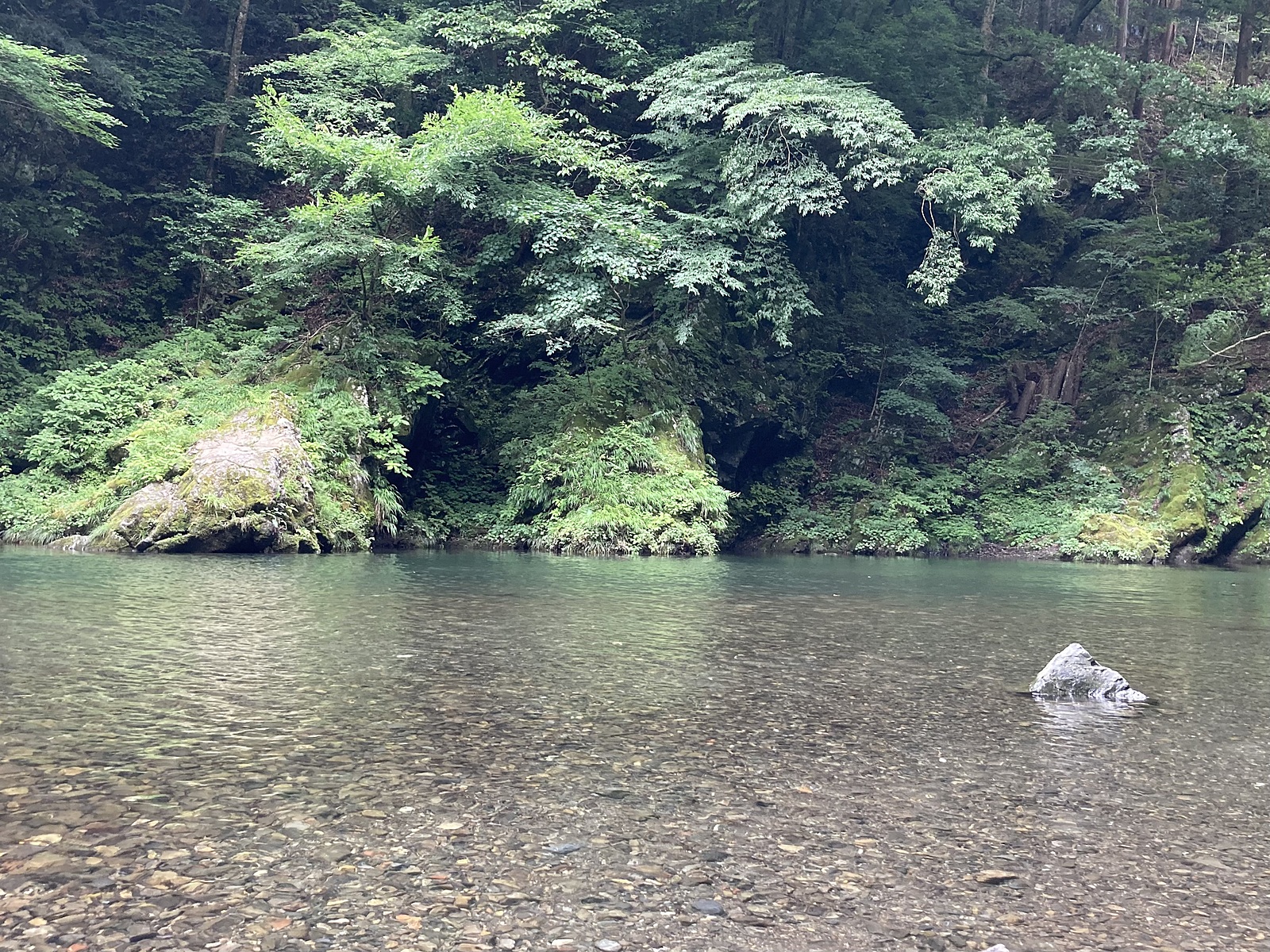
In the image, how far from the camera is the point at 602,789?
3.49m

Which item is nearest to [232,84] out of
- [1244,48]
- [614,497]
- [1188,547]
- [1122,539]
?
[614,497]

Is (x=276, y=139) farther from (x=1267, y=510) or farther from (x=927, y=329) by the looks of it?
(x=1267, y=510)

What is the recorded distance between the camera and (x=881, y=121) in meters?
18.3

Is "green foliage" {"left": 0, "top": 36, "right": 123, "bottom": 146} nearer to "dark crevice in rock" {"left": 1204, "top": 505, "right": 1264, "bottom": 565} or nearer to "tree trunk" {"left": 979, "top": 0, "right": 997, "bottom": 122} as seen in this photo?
"tree trunk" {"left": 979, "top": 0, "right": 997, "bottom": 122}

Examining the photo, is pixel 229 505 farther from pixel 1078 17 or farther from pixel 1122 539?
pixel 1078 17

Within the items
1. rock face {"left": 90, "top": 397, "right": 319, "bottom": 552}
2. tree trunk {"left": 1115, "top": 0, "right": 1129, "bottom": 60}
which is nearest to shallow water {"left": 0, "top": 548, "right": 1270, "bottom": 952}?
rock face {"left": 90, "top": 397, "right": 319, "bottom": 552}

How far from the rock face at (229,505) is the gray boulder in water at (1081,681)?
11.0 m

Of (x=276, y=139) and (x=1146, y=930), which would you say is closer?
(x=1146, y=930)

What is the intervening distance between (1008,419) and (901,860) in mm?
22428

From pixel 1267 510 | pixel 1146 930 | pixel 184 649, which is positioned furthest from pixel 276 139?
pixel 1267 510

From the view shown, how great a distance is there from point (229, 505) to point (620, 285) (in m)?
10.2

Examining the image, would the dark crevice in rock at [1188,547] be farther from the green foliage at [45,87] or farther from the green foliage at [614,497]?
the green foliage at [45,87]

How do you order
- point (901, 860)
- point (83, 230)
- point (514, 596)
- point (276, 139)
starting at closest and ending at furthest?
point (901, 860), point (514, 596), point (276, 139), point (83, 230)

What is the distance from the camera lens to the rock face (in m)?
12.8
